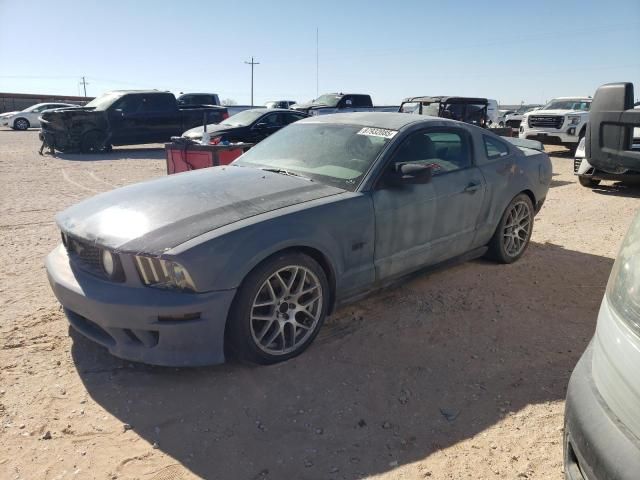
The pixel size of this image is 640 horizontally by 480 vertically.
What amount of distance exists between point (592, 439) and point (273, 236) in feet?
6.15

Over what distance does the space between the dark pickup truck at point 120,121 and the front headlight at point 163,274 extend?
481 inches

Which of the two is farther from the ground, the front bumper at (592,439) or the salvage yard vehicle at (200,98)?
the salvage yard vehicle at (200,98)

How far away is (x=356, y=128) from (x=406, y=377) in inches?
79.4

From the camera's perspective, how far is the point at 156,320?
8.71ft

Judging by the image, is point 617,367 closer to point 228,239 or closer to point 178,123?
point 228,239

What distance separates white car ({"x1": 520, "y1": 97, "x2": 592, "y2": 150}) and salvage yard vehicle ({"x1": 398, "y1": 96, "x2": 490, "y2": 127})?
6.97ft

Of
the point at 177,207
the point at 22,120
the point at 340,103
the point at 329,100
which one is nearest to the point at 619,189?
the point at 177,207

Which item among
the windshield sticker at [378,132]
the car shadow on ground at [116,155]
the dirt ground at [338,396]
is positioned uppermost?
the windshield sticker at [378,132]

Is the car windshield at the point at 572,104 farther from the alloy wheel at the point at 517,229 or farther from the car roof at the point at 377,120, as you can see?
the car roof at the point at 377,120

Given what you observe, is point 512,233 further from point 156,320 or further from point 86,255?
point 86,255

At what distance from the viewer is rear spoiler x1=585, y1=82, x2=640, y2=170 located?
6.36 feet

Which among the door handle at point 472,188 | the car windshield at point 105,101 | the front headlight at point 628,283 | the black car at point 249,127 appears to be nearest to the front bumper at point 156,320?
the front headlight at point 628,283

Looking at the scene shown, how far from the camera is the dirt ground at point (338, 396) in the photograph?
2.31m

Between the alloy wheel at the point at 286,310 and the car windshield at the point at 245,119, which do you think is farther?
the car windshield at the point at 245,119
